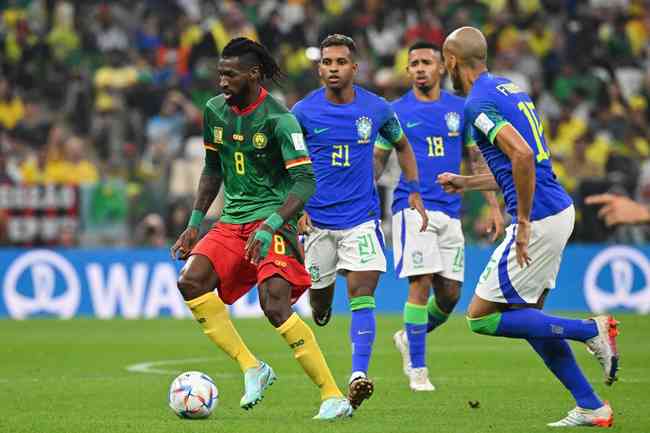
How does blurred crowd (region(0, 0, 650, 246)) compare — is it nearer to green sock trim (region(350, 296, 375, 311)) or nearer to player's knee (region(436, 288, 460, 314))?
player's knee (region(436, 288, 460, 314))

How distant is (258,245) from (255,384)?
99cm

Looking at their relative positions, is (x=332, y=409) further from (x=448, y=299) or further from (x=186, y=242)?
(x=448, y=299)

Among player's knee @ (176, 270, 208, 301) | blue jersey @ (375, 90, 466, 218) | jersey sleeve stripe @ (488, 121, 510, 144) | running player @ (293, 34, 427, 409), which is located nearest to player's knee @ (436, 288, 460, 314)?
blue jersey @ (375, 90, 466, 218)

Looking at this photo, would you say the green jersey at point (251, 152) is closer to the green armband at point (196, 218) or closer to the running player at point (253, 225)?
the running player at point (253, 225)

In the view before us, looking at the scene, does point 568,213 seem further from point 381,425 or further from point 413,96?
point 413,96

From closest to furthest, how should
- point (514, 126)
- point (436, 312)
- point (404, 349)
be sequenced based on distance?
point (514, 126) < point (404, 349) < point (436, 312)

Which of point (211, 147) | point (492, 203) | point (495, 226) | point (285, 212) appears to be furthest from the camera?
point (492, 203)

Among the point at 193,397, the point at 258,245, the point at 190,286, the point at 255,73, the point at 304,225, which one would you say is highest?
the point at 255,73

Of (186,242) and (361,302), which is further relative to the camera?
(361,302)

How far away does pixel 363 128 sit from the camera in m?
10.1

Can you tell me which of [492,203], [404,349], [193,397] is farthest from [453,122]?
[193,397]

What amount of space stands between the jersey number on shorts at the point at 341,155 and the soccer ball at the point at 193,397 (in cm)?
234

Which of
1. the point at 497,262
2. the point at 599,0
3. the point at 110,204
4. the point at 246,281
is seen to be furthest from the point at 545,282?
the point at 599,0

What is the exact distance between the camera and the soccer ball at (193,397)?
838cm
